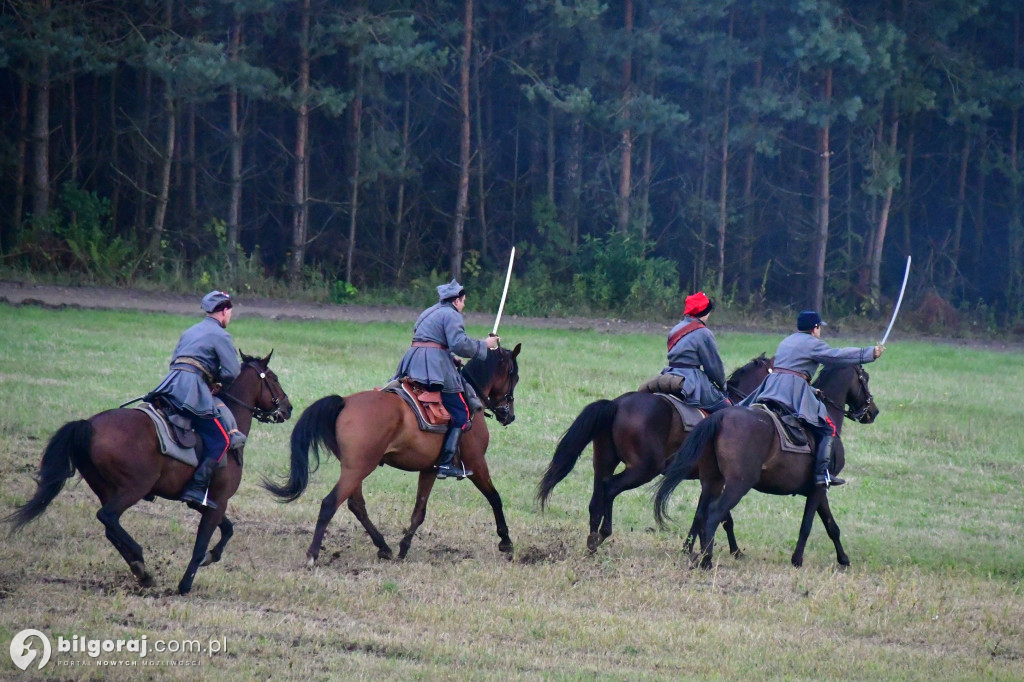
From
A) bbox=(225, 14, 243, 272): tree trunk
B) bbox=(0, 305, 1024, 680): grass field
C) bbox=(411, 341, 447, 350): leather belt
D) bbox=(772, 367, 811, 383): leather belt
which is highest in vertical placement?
bbox=(225, 14, 243, 272): tree trunk

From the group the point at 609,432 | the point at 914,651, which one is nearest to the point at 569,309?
the point at 609,432

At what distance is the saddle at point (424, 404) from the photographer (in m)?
10.5

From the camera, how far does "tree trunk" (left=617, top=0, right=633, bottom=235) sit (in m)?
32.1

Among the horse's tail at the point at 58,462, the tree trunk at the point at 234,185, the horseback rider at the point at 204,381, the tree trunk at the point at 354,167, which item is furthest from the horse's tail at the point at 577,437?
the tree trunk at the point at 354,167

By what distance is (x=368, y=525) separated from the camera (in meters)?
10.5

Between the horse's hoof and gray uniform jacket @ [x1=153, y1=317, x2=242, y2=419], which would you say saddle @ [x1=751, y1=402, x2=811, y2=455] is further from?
the horse's hoof

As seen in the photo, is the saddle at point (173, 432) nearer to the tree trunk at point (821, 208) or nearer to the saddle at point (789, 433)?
the saddle at point (789, 433)

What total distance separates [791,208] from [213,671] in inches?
1321

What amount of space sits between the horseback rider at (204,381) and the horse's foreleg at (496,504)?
2507mm

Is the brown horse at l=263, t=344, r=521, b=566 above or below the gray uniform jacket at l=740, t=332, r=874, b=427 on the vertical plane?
below

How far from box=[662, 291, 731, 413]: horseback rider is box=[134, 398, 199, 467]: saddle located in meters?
4.64

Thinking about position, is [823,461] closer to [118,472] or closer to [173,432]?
[173,432]

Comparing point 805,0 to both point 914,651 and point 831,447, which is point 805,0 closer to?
point 831,447

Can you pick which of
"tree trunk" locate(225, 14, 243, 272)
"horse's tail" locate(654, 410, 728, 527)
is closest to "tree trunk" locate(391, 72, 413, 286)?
"tree trunk" locate(225, 14, 243, 272)
